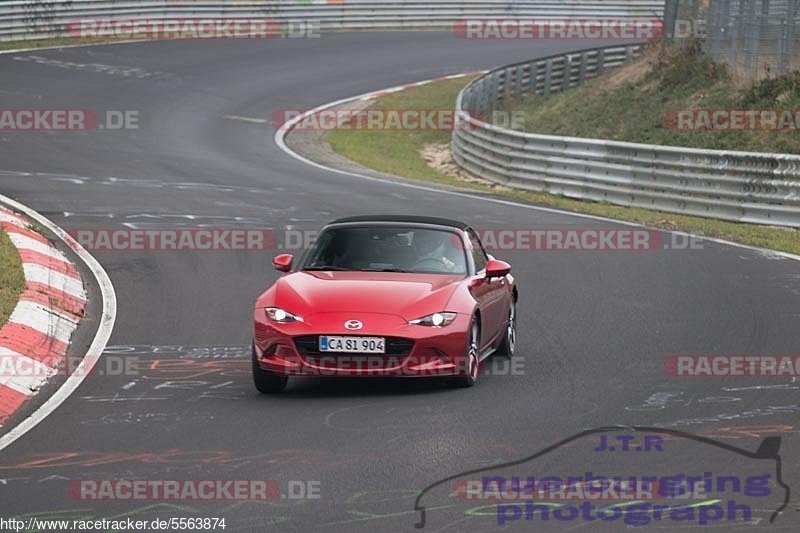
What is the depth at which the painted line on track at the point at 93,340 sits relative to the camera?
9.48 metres

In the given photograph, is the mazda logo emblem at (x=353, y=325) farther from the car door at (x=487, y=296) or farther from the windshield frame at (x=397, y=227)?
the windshield frame at (x=397, y=227)

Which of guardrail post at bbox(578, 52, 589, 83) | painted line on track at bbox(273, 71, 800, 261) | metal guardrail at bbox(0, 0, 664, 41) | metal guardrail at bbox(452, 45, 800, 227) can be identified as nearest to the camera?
painted line on track at bbox(273, 71, 800, 261)

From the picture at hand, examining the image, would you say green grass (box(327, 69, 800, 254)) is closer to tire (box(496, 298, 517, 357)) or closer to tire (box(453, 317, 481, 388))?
tire (box(496, 298, 517, 357))

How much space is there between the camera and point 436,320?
10.6 m

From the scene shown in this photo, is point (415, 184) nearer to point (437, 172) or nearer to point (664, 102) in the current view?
point (437, 172)

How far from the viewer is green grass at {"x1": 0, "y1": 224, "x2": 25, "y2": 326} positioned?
12.5 meters

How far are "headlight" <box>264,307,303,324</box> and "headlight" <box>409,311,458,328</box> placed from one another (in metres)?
0.86

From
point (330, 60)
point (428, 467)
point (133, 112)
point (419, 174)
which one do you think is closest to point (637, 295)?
point (428, 467)

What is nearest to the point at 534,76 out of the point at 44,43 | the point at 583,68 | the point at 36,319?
the point at 583,68

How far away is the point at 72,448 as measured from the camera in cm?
877

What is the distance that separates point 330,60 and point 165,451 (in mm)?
37734

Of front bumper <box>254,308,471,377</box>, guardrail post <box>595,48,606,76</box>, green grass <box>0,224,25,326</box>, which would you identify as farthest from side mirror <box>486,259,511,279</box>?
guardrail post <box>595,48,606,76</box>

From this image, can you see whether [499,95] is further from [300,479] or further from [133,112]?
[300,479]

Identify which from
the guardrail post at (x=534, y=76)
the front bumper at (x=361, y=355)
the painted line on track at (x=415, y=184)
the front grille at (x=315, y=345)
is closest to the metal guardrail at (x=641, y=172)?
the painted line on track at (x=415, y=184)
